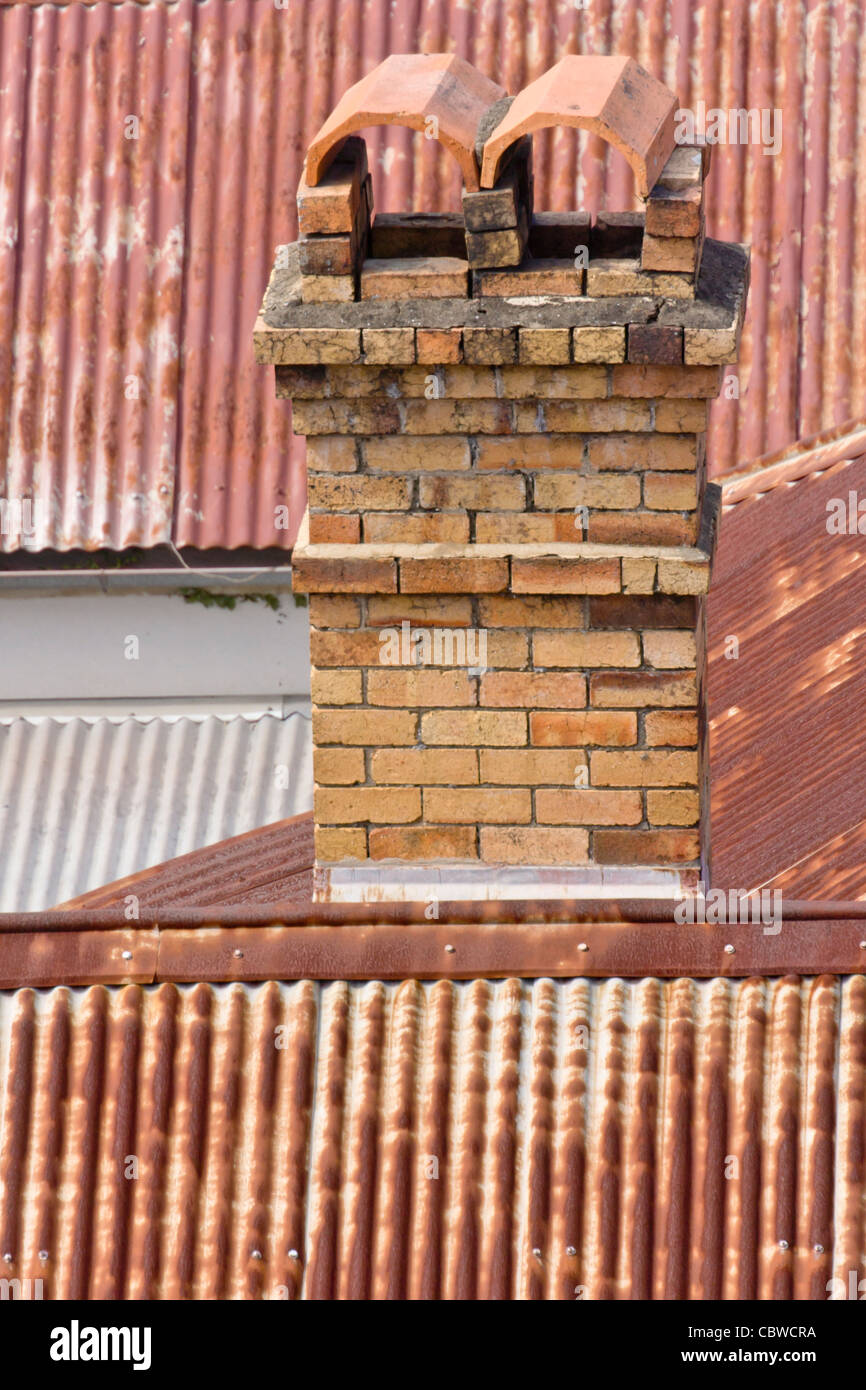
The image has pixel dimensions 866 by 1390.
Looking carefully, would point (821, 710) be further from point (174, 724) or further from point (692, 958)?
point (174, 724)

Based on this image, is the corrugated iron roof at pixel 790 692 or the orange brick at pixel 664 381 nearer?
the orange brick at pixel 664 381

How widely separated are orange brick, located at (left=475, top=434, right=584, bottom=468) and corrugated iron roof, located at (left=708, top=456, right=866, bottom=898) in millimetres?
1328

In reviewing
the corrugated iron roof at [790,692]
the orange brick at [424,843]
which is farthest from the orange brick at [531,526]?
the corrugated iron roof at [790,692]

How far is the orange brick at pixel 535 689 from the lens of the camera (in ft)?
13.9

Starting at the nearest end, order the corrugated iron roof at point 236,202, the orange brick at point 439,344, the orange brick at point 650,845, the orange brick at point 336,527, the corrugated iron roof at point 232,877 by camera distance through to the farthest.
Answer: the orange brick at point 439,344 → the orange brick at point 336,527 → the orange brick at point 650,845 → the corrugated iron roof at point 232,877 → the corrugated iron roof at point 236,202

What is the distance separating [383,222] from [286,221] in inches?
196

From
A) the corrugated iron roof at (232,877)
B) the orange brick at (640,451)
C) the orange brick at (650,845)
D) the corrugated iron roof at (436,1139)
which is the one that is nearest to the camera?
the corrugated iron roof at (436,1139)

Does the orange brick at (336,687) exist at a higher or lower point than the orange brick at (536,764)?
higher

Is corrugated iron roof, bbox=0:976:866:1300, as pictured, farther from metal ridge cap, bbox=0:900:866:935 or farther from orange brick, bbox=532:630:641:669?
orange brick, bbox=532:630:641:669

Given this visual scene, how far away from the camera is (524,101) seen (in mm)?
4105

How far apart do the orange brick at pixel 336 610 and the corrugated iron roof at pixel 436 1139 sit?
2.87ft

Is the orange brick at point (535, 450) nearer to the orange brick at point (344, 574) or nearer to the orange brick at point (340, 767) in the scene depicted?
the orange brick at point (344, 574)

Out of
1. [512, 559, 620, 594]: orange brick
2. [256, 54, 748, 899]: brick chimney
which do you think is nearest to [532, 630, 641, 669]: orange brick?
[256, 54, 748, 899]: brick chimney

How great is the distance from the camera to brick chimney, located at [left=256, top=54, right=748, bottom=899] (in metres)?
4.04
